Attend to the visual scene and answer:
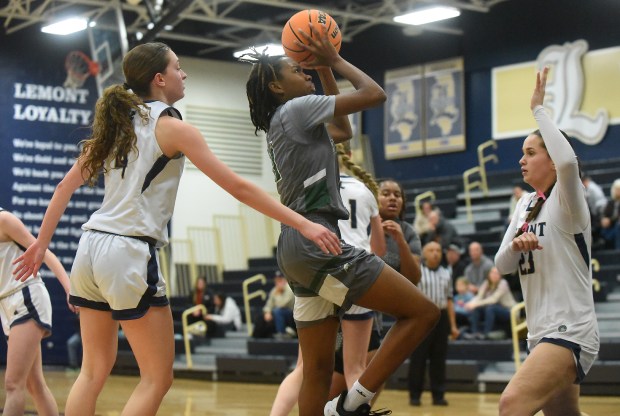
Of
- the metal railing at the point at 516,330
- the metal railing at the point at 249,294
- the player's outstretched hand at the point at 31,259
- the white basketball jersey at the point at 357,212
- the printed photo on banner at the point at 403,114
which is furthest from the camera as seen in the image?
the printed photo on banner at the point at 403,114

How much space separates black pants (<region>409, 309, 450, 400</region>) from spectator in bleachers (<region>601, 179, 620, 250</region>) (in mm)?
4352

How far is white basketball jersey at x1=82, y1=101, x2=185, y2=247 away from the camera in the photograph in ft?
13.5

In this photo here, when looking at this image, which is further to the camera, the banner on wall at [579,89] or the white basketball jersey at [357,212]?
the banner on wall at [579,89]

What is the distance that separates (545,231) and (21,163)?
1507 cm

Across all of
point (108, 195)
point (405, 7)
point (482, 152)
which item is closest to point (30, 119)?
point (405, 7)

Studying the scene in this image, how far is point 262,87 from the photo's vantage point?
14.4 feet

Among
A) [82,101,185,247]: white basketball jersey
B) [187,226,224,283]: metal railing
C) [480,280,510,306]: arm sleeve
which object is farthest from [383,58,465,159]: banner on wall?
[82,101,185,247]: white basketball jersey

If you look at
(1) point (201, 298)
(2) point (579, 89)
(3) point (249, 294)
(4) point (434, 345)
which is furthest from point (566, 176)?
(3) point (249, 294)

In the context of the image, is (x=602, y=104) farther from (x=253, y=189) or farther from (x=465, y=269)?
(x=253, y=189)

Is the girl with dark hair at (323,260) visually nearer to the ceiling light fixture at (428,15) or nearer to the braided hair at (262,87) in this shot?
the braided hair at (262,87)

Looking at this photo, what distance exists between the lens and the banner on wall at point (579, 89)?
16859 millimetres

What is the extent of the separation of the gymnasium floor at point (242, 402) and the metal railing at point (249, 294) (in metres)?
2.87

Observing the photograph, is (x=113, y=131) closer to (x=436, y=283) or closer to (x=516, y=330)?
(x=436, y=283)

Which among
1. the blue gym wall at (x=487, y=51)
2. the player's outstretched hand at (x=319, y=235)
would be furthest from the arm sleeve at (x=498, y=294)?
the player's outstretched hand at (x=319, y=235)
